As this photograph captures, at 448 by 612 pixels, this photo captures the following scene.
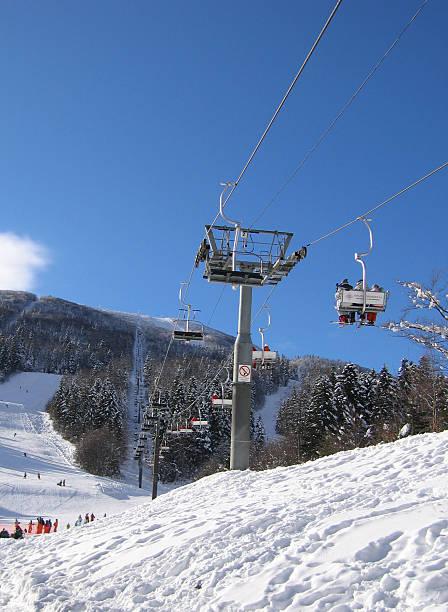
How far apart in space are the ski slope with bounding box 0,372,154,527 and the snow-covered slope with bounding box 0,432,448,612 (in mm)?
26436

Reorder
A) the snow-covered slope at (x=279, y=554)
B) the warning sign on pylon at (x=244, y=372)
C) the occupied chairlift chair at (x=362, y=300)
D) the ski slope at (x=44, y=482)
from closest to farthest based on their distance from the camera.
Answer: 1. the snow-covered slope at (x=279, y=554)
2. the occupied chairlift chair at (x=362, y=300)
3. the warning sign on pylon at (x=244, y=372)
4. the ski slope at (x=44, y=482)

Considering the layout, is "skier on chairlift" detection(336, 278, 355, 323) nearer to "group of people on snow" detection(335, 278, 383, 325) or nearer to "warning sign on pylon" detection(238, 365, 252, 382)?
"group of people on snow" detection(335, 278, 383, 325)

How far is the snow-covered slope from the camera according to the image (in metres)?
4.97

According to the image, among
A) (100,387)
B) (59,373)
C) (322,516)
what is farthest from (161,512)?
Answer: (59,373)

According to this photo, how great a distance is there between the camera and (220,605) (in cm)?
529

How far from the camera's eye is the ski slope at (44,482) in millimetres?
39719

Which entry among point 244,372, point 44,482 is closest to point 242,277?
point 244,372

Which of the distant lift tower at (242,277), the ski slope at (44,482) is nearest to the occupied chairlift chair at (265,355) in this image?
the distant lift tower at (242,277)

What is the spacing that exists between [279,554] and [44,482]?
49.3 m

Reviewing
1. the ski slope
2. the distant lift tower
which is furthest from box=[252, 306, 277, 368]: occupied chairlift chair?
the ski slope

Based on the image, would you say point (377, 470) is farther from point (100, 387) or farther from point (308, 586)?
point (100, 387)

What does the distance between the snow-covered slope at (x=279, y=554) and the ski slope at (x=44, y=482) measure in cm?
2644

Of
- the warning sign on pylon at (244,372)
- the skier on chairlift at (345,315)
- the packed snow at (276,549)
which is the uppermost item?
the skier on chairlift at (345,315)

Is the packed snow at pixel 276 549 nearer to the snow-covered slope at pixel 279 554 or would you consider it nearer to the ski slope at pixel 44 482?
the snow-covered slope at pixel 279 554
